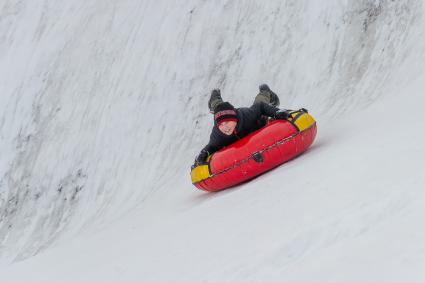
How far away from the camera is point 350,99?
7.87 meters

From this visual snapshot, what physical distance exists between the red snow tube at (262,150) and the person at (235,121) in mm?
202

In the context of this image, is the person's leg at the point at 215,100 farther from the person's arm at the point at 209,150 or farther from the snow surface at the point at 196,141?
the snow surface at the point at 196,141

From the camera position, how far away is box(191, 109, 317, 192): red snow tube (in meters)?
6.10

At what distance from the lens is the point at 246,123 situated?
658cm

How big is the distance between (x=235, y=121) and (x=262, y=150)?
0.54m

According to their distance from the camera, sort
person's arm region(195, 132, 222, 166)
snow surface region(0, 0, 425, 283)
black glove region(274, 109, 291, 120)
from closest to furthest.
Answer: snow surface region(0, 0, 425, 283) < black glove region(274, 109, 291, 120) < person's arm region(195, 132, 222, 166)

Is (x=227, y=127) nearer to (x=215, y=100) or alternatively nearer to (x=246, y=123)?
(x=246, y=123)

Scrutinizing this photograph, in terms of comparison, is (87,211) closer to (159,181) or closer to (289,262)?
(159,181)

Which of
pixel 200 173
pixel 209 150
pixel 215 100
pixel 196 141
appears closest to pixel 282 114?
pixel 209 150

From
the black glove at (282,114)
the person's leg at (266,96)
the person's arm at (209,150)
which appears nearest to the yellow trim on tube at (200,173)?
the person's arm at (209,150)

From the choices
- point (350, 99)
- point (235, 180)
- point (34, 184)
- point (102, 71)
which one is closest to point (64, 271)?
point (235, 180)

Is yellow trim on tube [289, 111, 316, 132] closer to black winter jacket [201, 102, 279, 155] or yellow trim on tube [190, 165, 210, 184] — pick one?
black winter jacket [201, 102, 279, 155]

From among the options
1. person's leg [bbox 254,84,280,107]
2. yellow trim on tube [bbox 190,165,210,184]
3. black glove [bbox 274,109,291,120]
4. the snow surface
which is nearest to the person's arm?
yellow trim on tube [bbox 190,165,210,184]

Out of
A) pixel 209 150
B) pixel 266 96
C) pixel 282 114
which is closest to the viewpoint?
pixel 282 114
